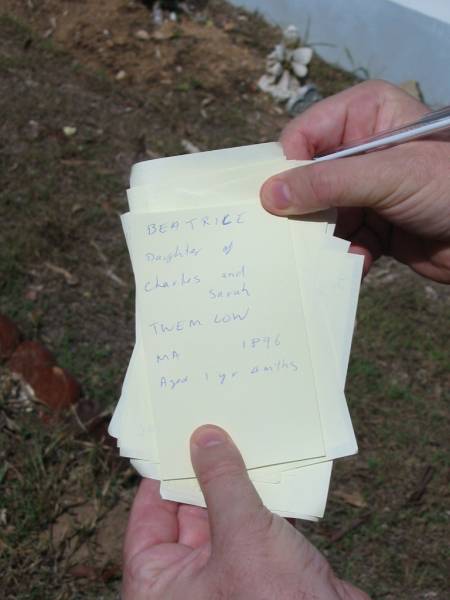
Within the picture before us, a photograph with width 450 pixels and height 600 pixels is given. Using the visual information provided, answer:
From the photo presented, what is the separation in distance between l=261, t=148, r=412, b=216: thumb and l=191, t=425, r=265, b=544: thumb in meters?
0.47

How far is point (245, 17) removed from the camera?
12.9 feet

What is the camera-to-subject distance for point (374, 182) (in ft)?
4.16

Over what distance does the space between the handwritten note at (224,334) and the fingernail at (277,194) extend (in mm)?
45

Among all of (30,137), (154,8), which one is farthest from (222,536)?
(154,8)

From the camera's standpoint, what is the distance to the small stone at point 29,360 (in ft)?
6.84

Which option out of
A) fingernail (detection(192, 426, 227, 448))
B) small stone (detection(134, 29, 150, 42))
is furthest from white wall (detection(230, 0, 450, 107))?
fingernail (detection(192, 426, 227, 448))

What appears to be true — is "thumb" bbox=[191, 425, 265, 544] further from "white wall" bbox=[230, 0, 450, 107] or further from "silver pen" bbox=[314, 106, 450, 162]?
"white wall" bbox=[230, 0, 450, 107]

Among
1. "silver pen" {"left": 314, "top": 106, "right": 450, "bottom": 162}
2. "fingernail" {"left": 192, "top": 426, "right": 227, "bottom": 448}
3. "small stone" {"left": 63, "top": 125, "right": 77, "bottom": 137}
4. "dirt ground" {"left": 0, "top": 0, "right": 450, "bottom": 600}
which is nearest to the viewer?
"fingernail" {"left": 192, "top": 426, "right": 227, "bottom": 448}

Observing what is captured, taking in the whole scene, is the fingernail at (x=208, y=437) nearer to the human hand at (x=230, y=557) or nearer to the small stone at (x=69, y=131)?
Result: the human hand at (x=230, y=557)

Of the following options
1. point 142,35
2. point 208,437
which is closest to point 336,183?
point 208,437

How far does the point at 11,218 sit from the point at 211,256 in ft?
5.14

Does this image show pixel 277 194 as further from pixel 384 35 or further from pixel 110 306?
pixel 384 35

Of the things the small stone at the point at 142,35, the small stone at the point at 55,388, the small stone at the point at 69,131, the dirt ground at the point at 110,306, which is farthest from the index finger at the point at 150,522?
the small stone at the point at 142,35

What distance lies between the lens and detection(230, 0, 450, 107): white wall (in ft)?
10.3
